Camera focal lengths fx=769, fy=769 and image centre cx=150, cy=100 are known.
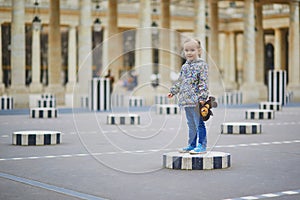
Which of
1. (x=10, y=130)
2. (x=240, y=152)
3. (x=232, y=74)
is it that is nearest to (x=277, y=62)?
(x=232, y=74)

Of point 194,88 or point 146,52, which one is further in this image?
point 146,52

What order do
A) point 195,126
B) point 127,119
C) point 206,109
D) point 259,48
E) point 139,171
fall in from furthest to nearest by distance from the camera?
1. point 259,48
2. point 127,119
3. point 195,126
4. point 206,109
5. point 139,171

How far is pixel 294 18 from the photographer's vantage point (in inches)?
2096

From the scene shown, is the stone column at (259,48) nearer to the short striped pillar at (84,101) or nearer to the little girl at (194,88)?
the short striped pillar at (84,101)

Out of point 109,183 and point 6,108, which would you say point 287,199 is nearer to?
point 109,183

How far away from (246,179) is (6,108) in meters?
27.6

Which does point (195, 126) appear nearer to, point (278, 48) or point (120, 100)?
point (120, 100)

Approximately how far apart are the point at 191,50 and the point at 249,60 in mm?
37883

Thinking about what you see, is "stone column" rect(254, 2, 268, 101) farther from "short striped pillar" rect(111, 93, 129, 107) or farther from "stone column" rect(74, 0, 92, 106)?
"stone column" rect(74, 0, 92, 106)

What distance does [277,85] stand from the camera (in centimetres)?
3853

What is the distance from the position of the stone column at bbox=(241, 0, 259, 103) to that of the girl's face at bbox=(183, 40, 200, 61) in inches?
1460

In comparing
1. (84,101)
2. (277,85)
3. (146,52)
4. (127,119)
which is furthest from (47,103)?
(127,119)

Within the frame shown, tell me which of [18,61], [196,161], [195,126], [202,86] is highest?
[18,61]

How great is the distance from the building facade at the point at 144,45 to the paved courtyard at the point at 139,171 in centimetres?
193
